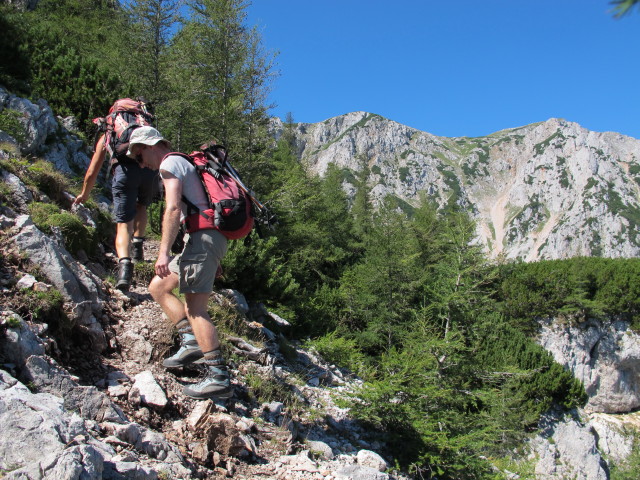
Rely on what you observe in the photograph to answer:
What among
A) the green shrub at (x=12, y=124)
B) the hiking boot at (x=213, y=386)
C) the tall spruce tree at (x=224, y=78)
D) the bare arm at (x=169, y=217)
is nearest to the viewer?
the bare arm at (x=169, y=217)

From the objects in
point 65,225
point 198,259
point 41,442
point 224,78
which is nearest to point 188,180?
point 198,259

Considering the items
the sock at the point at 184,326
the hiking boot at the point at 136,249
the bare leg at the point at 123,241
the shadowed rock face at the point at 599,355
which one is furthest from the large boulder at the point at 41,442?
the shadowed rock face at the point at 599,355

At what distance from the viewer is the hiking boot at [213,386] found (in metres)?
3.27

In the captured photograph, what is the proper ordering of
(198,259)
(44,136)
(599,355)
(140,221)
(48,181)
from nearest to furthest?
(198,259)
(140,221)
(48,181)
(44,136)
(599,355)

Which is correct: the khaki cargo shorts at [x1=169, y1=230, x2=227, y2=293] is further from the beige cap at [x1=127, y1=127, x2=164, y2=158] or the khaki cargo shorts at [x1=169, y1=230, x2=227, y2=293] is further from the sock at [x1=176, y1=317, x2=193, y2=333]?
the beige cap at [x1=127, y1=127, x2=164, y2=158]

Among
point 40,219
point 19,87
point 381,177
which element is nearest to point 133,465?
point 40,219

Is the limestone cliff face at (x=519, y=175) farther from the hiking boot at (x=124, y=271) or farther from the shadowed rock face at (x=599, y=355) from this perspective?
the hiking boot at (x=124, y=271)

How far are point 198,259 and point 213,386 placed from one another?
1014 millimetres

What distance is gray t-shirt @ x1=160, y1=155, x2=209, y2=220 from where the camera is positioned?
3.11m

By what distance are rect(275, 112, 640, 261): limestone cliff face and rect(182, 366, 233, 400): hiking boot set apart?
7803cm

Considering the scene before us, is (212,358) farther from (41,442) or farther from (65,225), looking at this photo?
(65,225)

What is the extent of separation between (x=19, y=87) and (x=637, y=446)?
26.9 m

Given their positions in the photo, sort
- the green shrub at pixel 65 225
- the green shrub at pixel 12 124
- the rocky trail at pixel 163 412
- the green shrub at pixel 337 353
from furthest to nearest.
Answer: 1. the green shrub at pixel 337 353
2. the green shrub at pixel 12 124
3. the green shrub at pixel 65 225
4. the rocky trail at pixel 163 412

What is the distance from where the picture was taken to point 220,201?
125 inches
